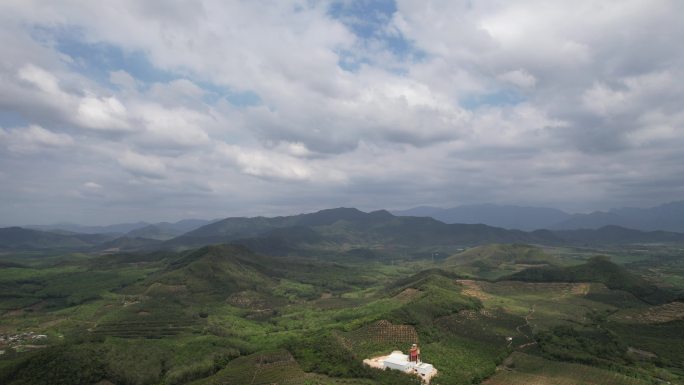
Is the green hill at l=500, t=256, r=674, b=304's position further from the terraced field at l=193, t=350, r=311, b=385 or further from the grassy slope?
the terraced field at l=193, t=350, r=311, b=385

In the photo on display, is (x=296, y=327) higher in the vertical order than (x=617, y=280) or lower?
lower

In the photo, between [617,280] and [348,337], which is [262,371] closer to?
[348,337]

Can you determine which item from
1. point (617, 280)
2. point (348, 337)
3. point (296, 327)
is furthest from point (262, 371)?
point (617, 280)

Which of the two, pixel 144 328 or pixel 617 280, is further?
pixel 617 280

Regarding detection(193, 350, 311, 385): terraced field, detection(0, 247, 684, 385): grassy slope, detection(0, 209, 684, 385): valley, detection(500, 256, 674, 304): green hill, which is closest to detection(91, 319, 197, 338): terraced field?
detection(0, 209, 684, 385): valley

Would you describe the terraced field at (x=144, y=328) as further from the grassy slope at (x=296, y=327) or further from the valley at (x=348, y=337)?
the grassy slope at (x=296, y=327)

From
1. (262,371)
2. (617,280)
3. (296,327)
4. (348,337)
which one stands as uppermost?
(617,280)

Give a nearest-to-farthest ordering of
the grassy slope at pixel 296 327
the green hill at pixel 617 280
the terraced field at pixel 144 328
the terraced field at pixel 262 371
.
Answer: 1. the terraced field at pixel 262 371
2. the grassy slope at pixel 296 327
3. the terraced field at pixel 144 328
4. the green hill at pixel 617 280

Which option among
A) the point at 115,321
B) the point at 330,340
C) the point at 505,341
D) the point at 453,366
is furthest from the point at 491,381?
the point at 115,321

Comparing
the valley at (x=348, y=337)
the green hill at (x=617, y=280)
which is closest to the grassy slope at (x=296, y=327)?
the valley at (x=348, y=337)

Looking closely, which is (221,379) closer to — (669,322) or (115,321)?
(115,321)

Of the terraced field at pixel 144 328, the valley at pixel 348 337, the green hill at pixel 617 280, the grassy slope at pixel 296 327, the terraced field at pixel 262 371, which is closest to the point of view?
the terraced field at pixel 262 371
